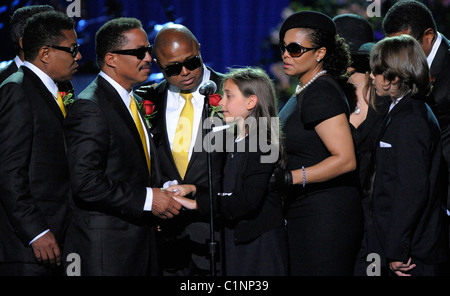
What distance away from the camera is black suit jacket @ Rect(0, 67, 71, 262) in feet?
10.6

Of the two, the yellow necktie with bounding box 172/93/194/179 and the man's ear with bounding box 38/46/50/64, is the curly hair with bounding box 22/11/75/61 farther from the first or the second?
the yellow necktie with bounding box 172/93/194/179

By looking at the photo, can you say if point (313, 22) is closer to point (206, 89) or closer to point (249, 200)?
point (206, 89)

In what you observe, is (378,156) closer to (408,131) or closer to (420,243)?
(408,131)

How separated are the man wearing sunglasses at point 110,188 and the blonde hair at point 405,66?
145 cm

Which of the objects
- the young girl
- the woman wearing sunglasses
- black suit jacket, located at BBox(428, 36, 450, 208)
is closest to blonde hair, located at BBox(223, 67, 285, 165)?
the young girl

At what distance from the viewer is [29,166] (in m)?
3.31

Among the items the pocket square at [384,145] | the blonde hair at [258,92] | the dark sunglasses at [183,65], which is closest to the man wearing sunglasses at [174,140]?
the dark sunglasses at [183,65]

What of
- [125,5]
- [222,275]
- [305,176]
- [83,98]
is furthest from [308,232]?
[125,5]

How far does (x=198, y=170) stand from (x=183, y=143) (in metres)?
0.24

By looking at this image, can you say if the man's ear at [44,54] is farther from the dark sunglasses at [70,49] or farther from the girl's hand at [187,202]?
the girl's hand at [187,202]

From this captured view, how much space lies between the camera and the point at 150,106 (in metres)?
3.88

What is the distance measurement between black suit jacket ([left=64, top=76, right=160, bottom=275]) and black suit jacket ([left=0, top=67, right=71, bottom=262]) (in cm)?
13

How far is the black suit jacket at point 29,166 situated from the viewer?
3.22 metres

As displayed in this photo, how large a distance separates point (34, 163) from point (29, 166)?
0.10 ft
